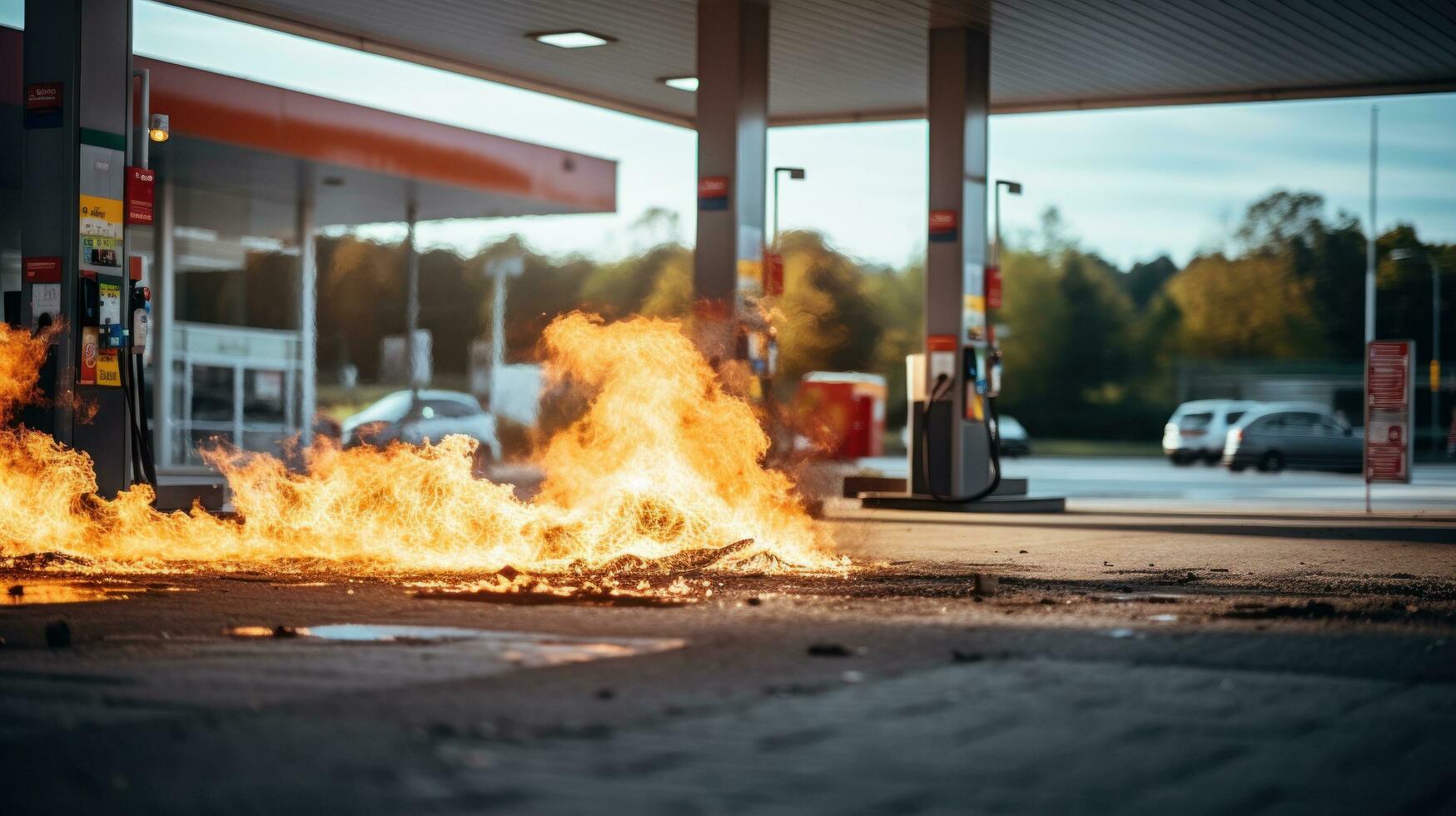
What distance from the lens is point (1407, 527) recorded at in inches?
696

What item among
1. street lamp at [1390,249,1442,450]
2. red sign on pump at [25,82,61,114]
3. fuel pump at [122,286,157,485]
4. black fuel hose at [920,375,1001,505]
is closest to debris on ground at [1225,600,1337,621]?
fuel pump at [122,286,157,485]

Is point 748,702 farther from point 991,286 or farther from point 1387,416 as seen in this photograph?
point 1387,416

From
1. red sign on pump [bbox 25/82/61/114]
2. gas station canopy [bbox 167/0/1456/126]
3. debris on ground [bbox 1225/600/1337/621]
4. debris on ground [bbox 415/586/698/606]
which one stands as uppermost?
gas station canopy [bbox 167/0/1456/126]

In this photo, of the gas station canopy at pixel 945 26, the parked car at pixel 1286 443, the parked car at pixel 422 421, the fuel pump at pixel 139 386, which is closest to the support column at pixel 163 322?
the parked car at pixel 422 421

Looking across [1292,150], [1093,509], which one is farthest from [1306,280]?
[1093,509]

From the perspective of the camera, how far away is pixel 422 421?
3164cm

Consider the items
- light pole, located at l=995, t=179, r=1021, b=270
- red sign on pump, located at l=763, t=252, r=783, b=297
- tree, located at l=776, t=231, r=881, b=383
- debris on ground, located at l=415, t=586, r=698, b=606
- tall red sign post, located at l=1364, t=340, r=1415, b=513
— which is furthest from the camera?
tree, located at l=776, t=231, r=881, b=383

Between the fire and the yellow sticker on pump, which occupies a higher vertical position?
the yellow sticker on pump

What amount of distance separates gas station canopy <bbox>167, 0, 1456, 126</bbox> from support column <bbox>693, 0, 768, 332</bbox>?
528 mm

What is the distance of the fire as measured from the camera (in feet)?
40.3

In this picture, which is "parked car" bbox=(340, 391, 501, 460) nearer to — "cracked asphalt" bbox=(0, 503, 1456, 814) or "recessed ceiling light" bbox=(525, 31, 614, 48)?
"recessed ceiling light" bbox=(525, 31, 614, 48)

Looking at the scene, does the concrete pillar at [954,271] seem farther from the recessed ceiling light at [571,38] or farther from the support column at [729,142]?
the recessed ceiling light at [571,38]

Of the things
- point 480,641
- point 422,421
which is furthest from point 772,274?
point 422,421

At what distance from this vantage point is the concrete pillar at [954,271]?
20219mm
